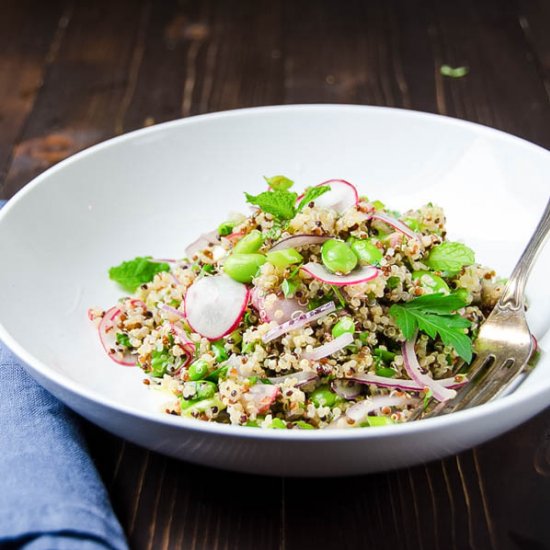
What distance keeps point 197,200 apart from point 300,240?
113cm

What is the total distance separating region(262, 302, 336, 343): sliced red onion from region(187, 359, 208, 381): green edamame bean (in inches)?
8.2

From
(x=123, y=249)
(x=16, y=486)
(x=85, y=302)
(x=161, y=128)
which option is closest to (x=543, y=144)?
(x=161, y=128)

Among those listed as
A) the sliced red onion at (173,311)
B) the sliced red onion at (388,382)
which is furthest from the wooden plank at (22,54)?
the sliced red onion at (388,382)

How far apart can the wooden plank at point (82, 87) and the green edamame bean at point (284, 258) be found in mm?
2183

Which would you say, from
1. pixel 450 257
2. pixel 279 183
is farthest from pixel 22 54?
pixel 450 257

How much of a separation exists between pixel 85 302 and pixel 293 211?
36.7 inches

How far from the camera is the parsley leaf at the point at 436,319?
2.48 meters

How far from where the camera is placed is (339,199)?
2760 mm

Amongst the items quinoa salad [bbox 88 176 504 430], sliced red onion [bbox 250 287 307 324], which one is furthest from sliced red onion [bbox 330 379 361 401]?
sliced red onion [bbox 250 287 307 324]

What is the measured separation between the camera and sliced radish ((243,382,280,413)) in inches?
92.4

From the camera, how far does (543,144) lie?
440 centimetres

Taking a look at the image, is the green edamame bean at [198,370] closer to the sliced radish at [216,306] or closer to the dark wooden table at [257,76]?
the sliced radish at [216,306]

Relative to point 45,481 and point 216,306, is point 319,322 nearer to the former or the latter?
point 216,306

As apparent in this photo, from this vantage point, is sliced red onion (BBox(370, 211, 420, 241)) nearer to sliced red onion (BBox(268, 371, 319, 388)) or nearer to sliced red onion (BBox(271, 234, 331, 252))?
sliced red onion (BBox(271, 234, 331, 252))
